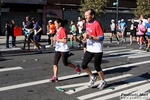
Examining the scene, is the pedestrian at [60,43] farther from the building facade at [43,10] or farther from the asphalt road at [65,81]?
the building facade at [43,10]

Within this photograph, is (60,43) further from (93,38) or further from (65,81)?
(93,38)

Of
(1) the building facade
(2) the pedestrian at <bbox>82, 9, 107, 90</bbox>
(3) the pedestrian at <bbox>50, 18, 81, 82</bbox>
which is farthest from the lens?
(1) the building facade

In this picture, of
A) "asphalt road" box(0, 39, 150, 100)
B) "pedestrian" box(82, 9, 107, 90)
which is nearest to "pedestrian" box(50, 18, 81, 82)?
"asphalt road" box(0, 39, 150, 100)

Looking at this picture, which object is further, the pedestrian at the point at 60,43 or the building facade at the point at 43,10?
the building facade at the point at 43,10

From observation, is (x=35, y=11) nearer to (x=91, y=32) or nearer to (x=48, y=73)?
(x=48, y=73)

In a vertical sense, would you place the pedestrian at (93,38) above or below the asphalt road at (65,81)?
above

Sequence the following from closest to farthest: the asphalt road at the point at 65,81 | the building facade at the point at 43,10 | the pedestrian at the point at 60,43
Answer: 1. the asphalt road at the point at 65,81
2. the pedestrian at the point at 60,43
3. the building facade at the point at 43,10

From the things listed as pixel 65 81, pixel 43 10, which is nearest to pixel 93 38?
pixel 65 81

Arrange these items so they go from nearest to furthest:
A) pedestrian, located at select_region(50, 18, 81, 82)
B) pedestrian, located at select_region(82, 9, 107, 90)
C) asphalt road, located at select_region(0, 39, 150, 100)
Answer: asphalt road, located at select_region(0, 39, 150, 100), pedestrian, located at select_region(82, 9, 107, 90), pedestrian, located at select_region(50, 18, 81, 82)

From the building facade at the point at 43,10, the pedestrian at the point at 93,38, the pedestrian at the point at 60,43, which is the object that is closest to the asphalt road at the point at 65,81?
the pedestrian at the point at 60,43

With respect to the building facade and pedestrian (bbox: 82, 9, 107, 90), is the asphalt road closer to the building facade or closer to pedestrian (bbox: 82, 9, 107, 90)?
pedestrian (bbox: 82, 9, 107, 90)

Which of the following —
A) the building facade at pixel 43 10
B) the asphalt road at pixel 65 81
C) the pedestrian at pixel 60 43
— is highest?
the building facade at pixel 43 10

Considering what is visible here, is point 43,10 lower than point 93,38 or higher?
higher

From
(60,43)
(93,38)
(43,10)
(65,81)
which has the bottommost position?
(65,81)
